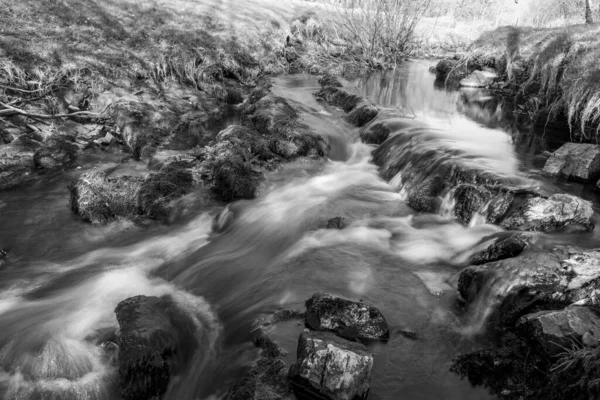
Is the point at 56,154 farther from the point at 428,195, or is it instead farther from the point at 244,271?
the point at 428,195

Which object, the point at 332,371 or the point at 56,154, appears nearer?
the point at 332,371

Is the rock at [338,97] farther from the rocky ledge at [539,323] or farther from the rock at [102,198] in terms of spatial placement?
the rocky ledge at [539,323]

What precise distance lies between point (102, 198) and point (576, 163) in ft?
31.7

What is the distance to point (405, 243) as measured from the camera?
7.80 meters

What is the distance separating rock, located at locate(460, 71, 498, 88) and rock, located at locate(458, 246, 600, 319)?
15239 millimetres

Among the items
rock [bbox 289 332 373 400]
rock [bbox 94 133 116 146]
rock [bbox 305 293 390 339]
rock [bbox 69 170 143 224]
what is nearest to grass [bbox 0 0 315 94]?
rock [bbox 94 133 116 146]

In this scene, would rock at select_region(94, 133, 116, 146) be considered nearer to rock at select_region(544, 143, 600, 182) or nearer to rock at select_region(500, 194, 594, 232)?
rock at select_region(500, 194, 594, 232)

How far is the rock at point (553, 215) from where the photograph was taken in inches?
274

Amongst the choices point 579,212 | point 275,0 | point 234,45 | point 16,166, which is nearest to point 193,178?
point 16,166

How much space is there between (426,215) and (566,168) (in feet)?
10.0

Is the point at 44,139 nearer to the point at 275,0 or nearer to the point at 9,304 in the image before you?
the point at 9,304

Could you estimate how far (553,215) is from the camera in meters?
6.98

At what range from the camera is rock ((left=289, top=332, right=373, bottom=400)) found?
424cm

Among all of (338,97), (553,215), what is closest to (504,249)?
(553,215)
